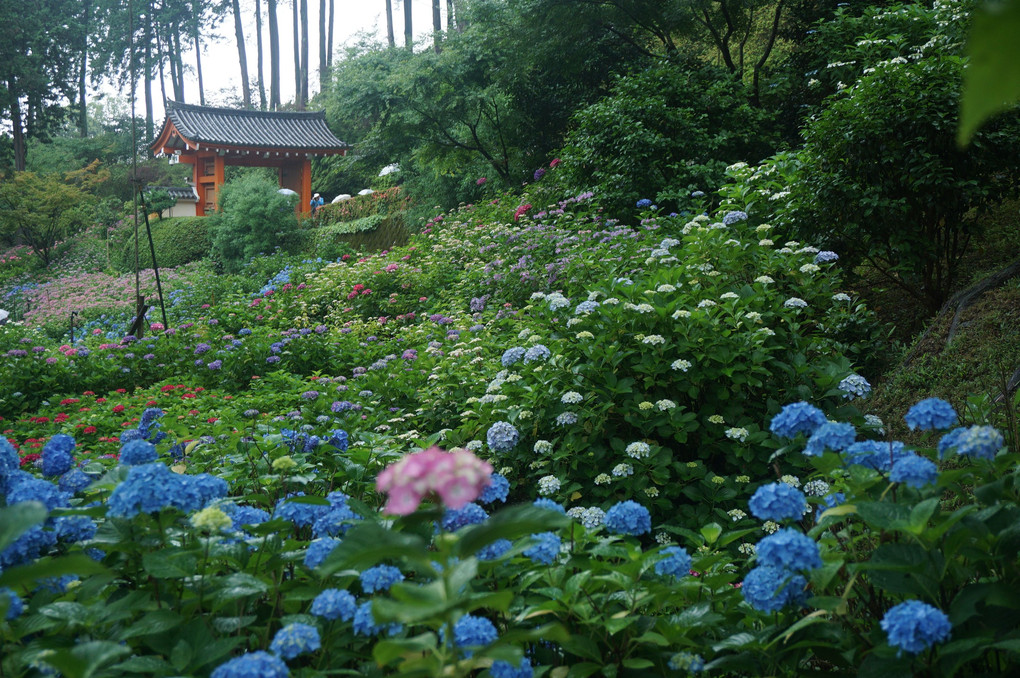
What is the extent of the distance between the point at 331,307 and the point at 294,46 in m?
30.9

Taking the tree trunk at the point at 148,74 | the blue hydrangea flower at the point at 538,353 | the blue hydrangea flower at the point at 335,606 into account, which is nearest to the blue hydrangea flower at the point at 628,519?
the blue hydrangea flower at the point at 335,606

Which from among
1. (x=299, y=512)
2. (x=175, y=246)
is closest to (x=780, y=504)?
(x=299, y=512)

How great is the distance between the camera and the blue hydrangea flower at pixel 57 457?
1.94m

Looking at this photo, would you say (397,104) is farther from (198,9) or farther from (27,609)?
(198,9)

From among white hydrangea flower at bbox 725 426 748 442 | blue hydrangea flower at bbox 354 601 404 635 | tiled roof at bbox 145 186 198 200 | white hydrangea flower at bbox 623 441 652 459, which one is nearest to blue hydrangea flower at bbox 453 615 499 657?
blue hydrangea flower at bbox 354 601 404 635

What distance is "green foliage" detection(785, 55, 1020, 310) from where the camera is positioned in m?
4.71

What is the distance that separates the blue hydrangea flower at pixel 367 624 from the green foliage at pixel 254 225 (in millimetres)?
14642

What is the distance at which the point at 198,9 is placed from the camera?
36.3 m

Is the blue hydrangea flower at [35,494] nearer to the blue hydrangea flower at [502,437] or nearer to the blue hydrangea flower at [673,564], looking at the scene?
the blue hydrangea flower at [673,564]

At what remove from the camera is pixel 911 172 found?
474cm

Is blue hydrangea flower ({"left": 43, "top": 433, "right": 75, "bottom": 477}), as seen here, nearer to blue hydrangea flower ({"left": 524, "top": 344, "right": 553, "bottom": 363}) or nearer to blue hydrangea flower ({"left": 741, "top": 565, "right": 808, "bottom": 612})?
blue hydrangea flower ({"left": 741, "top": 565, "right": 808, "bottom": 612})

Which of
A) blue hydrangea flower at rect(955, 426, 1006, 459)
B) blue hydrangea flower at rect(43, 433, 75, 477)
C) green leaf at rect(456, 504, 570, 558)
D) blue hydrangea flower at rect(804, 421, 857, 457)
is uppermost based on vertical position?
green leaf at rect(456, 504, 570, 558)

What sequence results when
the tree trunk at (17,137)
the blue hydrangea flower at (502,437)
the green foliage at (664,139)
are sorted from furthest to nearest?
the tree trunk at (17,137) < the green foliage at (664,139) < the blue hydrangea flower at (502,437)

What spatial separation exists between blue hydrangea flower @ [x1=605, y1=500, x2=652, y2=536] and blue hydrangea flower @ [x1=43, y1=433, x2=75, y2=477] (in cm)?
147
